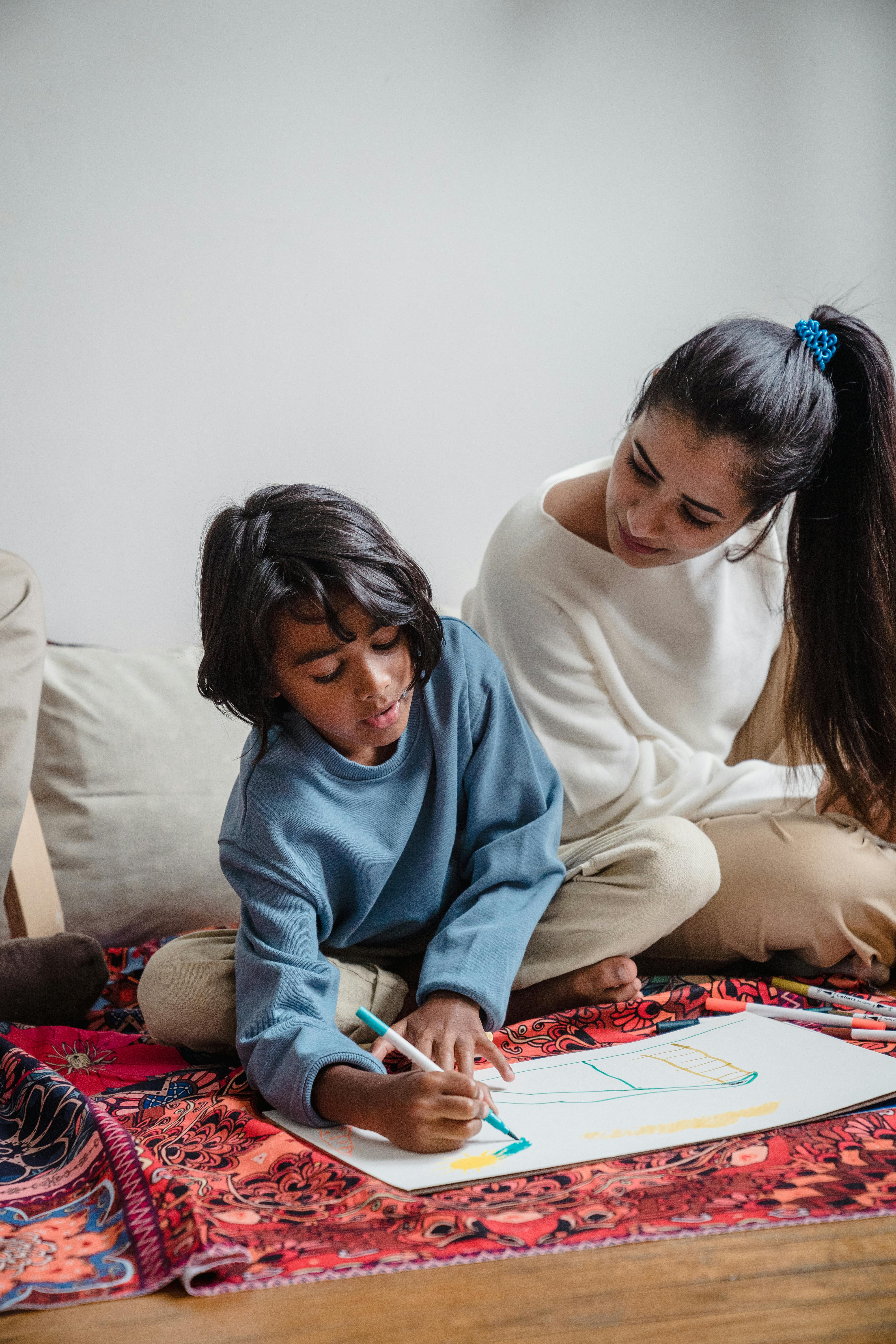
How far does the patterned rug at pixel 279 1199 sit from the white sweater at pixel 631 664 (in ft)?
1.62

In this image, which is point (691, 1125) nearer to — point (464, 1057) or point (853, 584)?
point (464, 1057)

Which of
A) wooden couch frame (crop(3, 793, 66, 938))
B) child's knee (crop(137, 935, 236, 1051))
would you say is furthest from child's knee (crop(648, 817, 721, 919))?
wooden couch frame (crop(3, 793, 66, 938))

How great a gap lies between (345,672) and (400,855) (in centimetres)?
22

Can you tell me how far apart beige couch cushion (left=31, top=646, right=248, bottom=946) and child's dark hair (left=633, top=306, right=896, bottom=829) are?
2.45ft

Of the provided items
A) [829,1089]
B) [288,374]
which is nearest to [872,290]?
[288,374]

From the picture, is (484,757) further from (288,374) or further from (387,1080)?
(288,374)

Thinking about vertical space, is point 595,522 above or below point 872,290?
below

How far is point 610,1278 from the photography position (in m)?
0.55


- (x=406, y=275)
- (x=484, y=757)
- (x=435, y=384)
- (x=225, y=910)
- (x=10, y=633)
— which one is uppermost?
(x=406, y=275)

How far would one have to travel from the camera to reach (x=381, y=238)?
1.59 meters

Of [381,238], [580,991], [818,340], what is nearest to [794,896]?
[580,991]

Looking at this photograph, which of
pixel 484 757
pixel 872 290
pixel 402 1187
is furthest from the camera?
pixel 872 290

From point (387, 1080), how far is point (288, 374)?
45.4 inches

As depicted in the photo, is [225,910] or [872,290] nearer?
[225,910]
